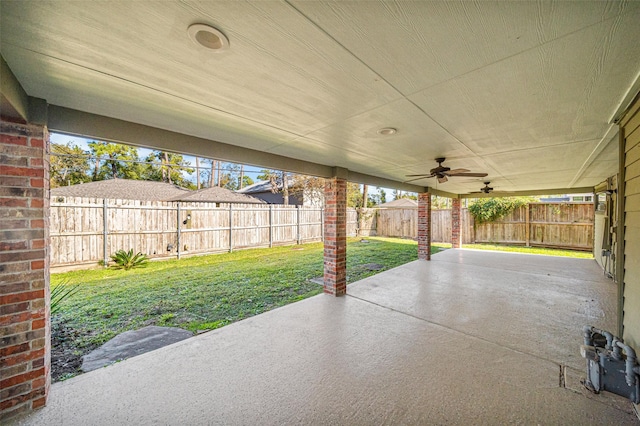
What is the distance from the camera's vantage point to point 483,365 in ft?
8.25

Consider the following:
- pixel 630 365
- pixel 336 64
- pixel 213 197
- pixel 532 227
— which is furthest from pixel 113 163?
pixel 532 227

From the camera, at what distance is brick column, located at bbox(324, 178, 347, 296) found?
4598 millimetres

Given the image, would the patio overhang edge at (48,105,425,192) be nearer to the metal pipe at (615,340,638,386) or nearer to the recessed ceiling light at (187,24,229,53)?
the recessed ceiling light at (187,24,229,53)

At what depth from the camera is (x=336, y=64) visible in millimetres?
1558

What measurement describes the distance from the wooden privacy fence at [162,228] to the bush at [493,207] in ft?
27.4

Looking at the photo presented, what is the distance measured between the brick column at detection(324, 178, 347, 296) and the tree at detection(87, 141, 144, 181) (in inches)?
615

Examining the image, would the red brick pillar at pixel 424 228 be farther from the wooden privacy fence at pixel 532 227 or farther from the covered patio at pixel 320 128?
the wooden privacy fence at pixel 532 227

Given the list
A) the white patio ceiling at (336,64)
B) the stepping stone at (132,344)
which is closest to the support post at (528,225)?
the white patio ceiling at (336,64)

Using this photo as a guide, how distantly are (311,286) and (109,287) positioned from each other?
13.3ft

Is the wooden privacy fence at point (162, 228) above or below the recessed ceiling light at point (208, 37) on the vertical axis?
below

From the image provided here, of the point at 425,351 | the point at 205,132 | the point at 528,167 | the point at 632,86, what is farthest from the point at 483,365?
the point at 528,167

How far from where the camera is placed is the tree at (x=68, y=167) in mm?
14438

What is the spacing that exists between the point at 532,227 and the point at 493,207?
65.9 inches

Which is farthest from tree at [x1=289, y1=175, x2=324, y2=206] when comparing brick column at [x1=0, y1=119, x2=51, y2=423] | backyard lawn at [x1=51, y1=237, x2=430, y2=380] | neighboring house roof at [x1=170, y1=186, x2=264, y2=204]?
brick column at [x1=0, y1=119, x2=51, y2=423]
